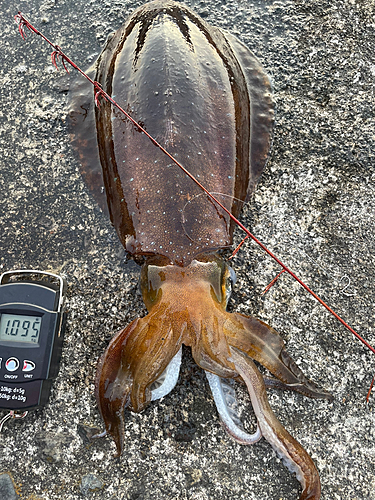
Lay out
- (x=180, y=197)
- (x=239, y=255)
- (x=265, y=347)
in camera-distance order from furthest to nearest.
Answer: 1. (x=239, y=255)
2. (x=180, y=197)
3. (x=265, y=347)

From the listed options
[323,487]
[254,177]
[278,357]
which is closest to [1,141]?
[254,177]

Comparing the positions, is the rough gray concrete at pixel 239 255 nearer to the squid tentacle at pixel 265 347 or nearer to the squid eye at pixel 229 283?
the squid eye at pixel 229 283

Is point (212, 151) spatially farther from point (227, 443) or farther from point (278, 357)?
point (227, 443)

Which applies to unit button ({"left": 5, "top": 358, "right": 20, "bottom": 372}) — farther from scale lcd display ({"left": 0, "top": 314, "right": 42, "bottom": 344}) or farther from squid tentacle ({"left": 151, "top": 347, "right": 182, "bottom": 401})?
squid tentacle ({"left": 151, "top": 347, "right": 182, "bottom": 401})

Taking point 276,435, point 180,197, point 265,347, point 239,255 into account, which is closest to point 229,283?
point 239,255

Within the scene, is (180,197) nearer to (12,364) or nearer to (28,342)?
(28,342)

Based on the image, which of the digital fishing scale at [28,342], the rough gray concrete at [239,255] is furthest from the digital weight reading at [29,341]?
the rough gray concrete at [239,255]

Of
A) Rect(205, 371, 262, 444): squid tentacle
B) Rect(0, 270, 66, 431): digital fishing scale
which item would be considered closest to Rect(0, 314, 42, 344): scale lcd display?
Rect(0, 270, 66, 431): digital fishing scale
